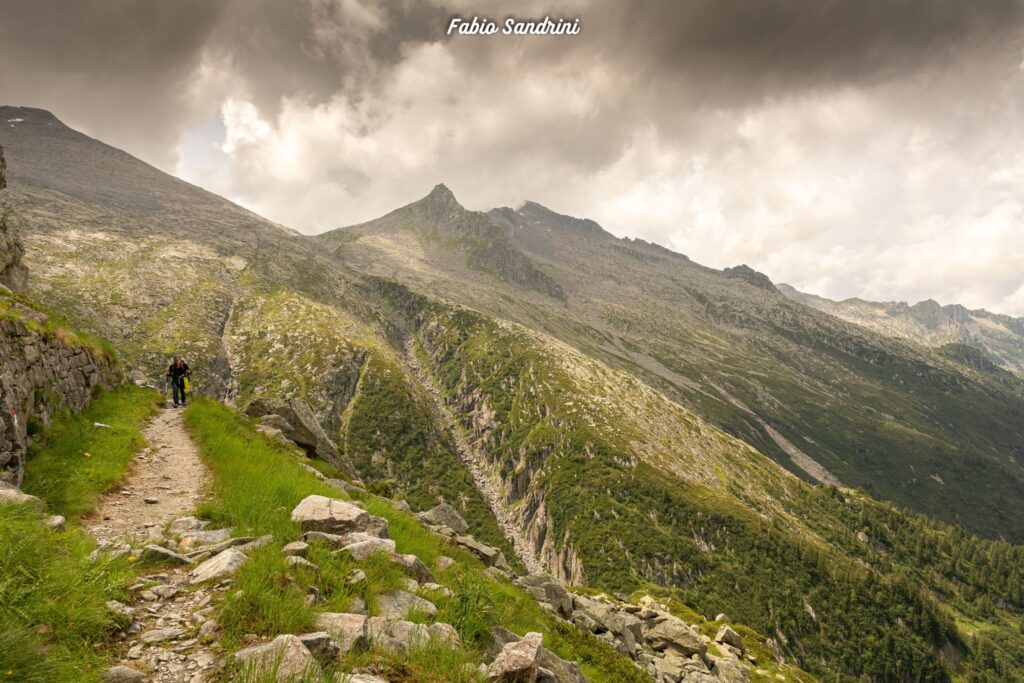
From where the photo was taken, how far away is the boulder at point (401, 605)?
8.49 m

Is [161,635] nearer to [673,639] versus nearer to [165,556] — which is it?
[165,556]

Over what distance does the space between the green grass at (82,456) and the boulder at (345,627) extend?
1065 centimetres

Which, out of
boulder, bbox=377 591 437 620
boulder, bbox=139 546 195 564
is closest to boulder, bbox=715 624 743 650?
boulder, bbox=377 591 437 620

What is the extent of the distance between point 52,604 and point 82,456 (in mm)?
16528

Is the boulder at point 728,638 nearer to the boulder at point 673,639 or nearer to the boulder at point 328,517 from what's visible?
the boulder at point 673,639

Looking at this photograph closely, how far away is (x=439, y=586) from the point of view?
34.7ft

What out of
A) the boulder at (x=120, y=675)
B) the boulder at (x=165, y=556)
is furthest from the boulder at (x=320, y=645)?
the boulder at (x=165, y=556)

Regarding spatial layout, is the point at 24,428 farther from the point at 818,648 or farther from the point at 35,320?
the point at 818,648

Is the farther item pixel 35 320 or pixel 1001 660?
pixel 1001 660

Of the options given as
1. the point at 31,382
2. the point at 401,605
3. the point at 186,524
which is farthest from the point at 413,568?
the point at 31,382

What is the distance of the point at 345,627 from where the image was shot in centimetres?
696

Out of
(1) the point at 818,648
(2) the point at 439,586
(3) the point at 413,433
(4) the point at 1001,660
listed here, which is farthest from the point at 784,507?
(2) the point at 439,586

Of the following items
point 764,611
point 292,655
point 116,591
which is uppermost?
point 292,655

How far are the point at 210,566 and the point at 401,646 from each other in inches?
181
